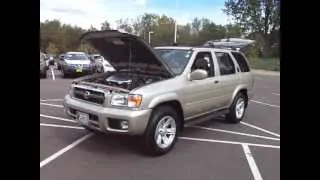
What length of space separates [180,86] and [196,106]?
65cm

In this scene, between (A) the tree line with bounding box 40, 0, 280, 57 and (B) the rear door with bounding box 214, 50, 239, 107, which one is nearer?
(B) the rear door with bounding box 214, 50, 239, 107

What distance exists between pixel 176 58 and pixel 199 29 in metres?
39.5

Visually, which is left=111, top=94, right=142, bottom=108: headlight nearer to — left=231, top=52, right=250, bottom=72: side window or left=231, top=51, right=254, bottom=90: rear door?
left=231, top=51, right=254, bottom=90: rear door

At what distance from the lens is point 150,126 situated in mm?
5984

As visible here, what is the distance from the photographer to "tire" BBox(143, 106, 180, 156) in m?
6.00

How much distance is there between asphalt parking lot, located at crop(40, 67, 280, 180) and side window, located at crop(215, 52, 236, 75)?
1.12m

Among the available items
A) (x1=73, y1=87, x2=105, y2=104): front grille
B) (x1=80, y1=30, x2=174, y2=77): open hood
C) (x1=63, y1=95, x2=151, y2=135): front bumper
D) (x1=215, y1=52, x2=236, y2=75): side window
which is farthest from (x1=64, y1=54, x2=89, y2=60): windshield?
(x1=63, y1=95, x2=151, y2=135): front bumper

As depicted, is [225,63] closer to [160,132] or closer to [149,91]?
[160,132]

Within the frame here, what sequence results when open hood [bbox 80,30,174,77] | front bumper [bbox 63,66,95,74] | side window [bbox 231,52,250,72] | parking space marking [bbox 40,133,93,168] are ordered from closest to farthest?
parking space marking [bbox 40,133,93,168] < open hood [bbox 80,30,174,77] < side window [bbox 231,52,250,72] < front bumper [bbox 63,66,95,74]

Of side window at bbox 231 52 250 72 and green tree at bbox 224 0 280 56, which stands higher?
green tree at bbox 224 0 280 56

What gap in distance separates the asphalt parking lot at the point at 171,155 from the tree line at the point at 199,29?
3178 centimetres

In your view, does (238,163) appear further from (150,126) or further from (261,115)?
(261,115)

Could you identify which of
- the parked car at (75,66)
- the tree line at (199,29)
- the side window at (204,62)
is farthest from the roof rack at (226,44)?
the tree line at (199,29)
